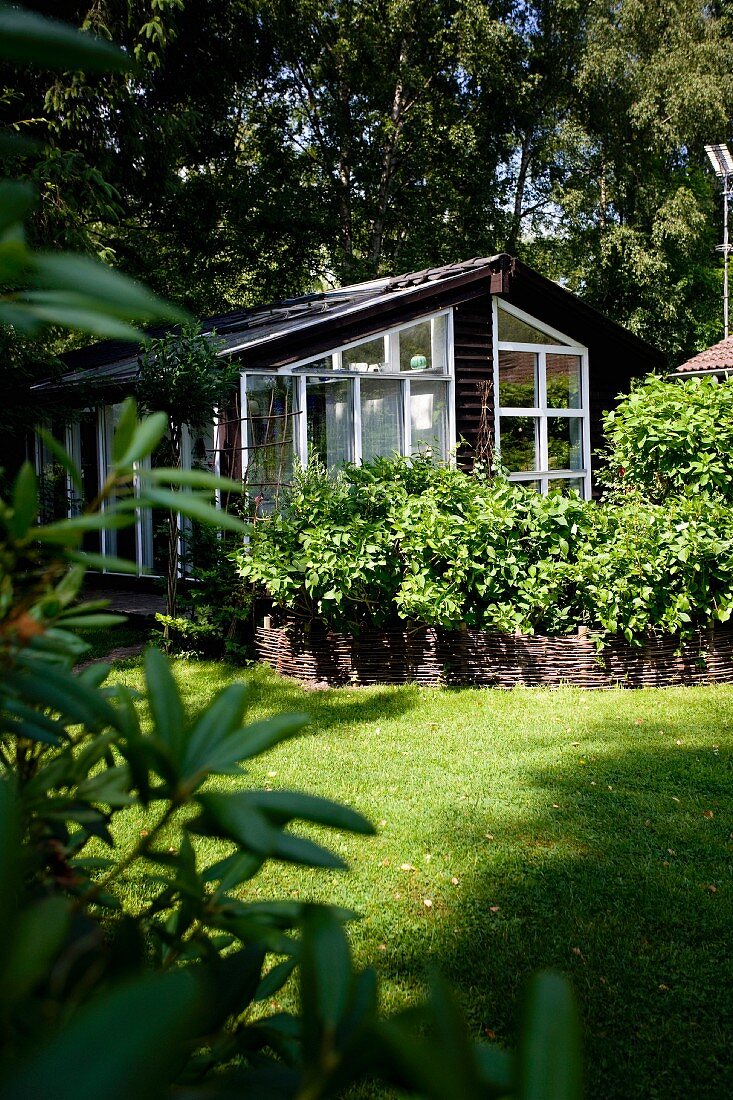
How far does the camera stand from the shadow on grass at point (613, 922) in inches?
107

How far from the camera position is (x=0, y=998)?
1.51 ft

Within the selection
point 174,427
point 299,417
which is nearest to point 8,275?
point 174,427

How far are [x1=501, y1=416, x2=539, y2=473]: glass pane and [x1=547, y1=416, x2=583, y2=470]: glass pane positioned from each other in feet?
1.09

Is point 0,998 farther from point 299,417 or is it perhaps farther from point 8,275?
point 299,417

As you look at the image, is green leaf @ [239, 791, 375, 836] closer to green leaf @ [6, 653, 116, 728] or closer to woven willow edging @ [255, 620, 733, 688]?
green leaf @ [6, 653, 116, 728]

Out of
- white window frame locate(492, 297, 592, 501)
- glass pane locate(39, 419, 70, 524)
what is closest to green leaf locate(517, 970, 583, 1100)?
glass pane locate(39, 419, 70, 524)

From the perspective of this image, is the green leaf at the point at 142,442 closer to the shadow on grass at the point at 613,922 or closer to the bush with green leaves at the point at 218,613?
the shadow on grass at the point at 613,922

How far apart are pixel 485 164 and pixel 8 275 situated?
26.8 m

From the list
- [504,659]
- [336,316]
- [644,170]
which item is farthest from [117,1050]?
[644,170]

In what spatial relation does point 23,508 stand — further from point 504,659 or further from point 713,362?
point 713,362

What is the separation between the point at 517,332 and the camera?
1341 centimetres

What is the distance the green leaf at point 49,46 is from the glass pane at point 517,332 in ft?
43.0

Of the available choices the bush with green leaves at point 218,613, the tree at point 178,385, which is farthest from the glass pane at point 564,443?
the bush with green leaves at point 218,613

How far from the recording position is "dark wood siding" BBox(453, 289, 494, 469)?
12.7 m
